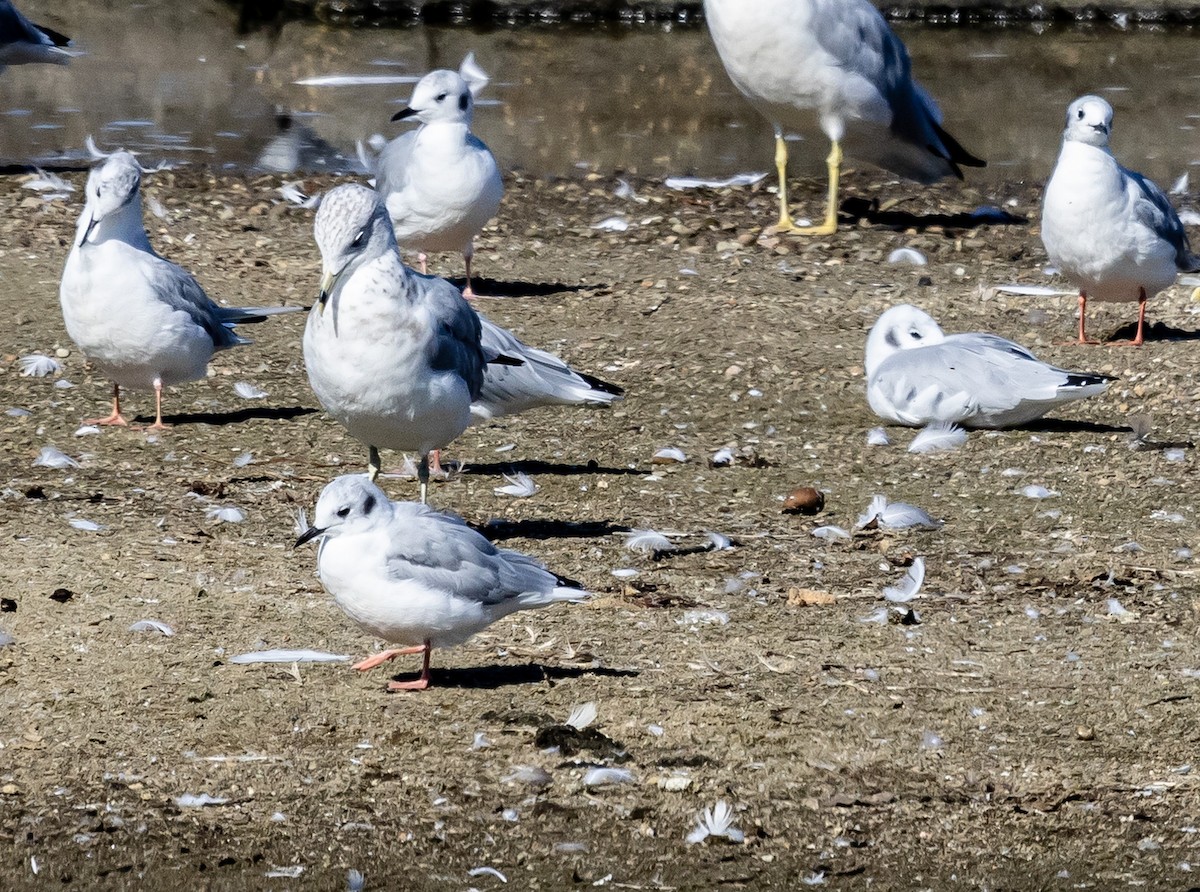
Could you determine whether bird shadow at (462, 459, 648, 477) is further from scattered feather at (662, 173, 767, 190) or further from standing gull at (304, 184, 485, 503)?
scattered feather at (662, 173, 767, 190)

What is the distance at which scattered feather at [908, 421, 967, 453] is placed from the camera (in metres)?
7.61

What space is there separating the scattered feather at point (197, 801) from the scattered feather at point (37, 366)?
13.6 ft

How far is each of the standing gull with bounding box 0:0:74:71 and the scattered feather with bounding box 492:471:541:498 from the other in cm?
787

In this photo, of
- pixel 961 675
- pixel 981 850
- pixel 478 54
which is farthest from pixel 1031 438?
pixel 478 54

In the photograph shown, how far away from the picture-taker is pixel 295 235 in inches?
424

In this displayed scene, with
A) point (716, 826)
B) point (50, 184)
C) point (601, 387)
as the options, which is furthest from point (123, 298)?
point (50, 184)

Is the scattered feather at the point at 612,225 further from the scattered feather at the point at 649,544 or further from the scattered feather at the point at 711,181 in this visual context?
the scattered feather at the point at 649,544

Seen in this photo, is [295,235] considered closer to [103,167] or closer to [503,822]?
[103,167]

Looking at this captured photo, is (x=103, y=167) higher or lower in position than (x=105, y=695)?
higher

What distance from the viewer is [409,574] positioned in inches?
193

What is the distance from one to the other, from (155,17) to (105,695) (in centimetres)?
1424

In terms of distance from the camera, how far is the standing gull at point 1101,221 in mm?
8453

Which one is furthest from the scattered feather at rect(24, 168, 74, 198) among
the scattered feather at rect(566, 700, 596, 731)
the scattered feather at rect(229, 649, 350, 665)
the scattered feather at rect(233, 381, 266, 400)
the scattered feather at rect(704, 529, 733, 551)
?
the scattered feather at rect(566, 700, 596, 731)

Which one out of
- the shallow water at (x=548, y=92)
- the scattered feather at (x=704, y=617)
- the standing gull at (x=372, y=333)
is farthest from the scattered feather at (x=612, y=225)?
the scattered feather at (x=704, y=617)
